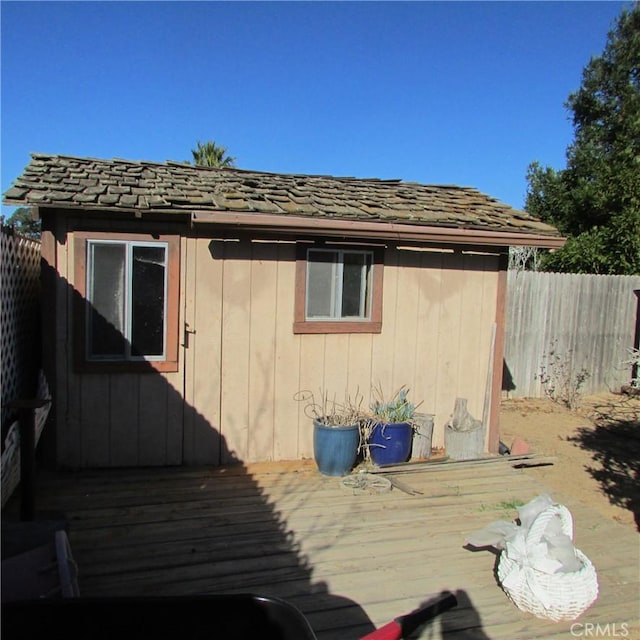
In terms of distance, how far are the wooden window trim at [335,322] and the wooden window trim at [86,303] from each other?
1.24m

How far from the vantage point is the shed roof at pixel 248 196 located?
5094mm

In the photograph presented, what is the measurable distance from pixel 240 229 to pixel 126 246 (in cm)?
110

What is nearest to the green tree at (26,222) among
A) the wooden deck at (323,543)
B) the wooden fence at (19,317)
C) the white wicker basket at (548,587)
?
the wooden fence at (19,317)

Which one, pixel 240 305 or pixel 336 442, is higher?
pixel 240 305

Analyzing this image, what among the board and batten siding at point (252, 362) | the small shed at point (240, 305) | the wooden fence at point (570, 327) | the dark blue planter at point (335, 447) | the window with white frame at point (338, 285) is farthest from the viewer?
the wooden fence at point (570, 327)

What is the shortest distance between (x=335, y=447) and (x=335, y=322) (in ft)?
4.39

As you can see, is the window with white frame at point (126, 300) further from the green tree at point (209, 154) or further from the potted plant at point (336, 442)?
the green tree at point (209, 154)

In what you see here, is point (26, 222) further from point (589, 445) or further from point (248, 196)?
point (589, 445)

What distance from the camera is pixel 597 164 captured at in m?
16.3

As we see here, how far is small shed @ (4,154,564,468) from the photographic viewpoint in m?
5.22

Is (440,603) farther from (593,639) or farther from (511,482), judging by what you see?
(511,482)

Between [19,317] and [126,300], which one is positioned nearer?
[19,317]

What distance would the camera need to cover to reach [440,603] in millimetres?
3168

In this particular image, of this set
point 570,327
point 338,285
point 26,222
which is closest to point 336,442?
point 338,285
